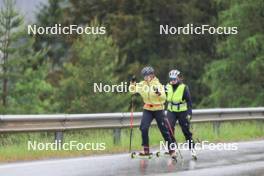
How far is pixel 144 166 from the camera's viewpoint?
12.5 metres

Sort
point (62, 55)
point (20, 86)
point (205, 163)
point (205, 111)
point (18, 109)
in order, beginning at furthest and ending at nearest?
point (62, 55), point (20, 86), point (18, 109), point (205, 111), point (205, 163)

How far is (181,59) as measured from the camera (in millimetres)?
47250

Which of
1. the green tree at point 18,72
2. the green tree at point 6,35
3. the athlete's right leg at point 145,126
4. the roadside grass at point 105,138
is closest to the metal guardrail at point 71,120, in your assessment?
the roadside grass at point 105,138

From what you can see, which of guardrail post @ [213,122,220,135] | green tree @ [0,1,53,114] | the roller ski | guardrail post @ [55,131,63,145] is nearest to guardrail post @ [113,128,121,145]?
guardrail post @ [55,131,63,145]

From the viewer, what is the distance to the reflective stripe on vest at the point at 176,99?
45.0ft

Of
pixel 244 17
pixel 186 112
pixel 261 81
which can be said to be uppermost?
pixel 244 17

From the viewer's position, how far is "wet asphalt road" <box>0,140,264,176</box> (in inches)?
454

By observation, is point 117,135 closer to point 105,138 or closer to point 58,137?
point 105,138

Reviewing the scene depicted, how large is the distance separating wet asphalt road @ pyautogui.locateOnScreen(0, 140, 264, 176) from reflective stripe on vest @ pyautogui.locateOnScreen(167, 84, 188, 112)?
99 cm

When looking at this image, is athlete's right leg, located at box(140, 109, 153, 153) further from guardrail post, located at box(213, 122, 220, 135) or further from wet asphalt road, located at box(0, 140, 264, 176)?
guardrail post, located at box(213, 122, 220, 135)

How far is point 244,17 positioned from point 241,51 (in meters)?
1.85

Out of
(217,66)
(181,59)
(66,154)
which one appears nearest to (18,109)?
(181,59)

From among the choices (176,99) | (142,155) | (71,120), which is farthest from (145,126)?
(71,120)

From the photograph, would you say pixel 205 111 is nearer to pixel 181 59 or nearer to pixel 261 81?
pixel 261 81
